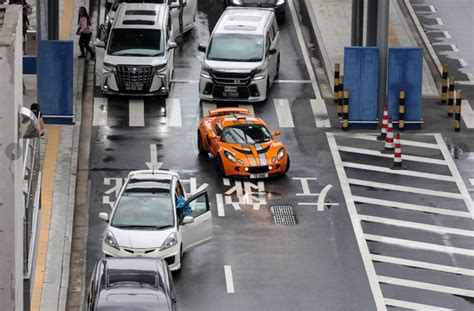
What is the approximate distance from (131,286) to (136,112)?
16.4m

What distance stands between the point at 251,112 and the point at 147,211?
11715 mm

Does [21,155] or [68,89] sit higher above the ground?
[21,155]

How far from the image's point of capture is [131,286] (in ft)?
85.1

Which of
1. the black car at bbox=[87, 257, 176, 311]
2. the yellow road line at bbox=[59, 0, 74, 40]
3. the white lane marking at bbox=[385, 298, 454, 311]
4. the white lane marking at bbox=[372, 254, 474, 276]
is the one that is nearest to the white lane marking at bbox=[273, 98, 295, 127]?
the yellow road line at bbox=[59, 0, 74, 40]

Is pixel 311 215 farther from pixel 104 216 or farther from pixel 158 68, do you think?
pixel 158 68

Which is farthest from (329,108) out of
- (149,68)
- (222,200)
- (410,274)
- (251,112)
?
(410,274)

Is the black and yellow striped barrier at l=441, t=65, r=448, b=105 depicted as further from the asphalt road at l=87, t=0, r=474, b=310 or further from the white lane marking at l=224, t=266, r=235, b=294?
the white lane marking at l=224, t=266, r=235, b=294

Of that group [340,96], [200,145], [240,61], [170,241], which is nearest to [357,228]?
[170,241]

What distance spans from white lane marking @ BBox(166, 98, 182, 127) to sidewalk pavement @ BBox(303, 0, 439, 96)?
5118 mm

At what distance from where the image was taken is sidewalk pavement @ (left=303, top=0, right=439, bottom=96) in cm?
4669

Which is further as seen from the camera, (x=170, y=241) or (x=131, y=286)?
(x=170, y=241)

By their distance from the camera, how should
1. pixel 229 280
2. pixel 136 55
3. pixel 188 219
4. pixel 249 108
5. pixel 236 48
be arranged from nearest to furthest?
pixel 229 280 < pixel 188 219 < pixel 249 108 < pixel 136 55 < pixel 236 48

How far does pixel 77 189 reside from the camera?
35906 mm

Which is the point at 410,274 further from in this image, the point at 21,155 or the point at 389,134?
the point at 21,155
